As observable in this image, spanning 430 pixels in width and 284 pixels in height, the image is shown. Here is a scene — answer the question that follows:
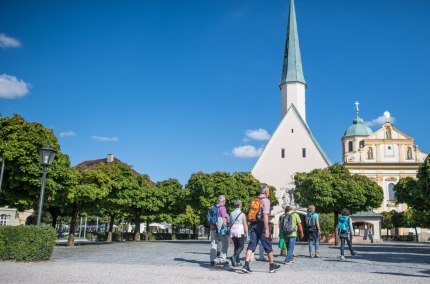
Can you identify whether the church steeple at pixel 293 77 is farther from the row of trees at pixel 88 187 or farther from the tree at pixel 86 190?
the tree at pixel 86 190

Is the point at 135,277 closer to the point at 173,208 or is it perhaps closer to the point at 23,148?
the point at 23,148

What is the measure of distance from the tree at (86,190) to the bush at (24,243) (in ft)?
32.9

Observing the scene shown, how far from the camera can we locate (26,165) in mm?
20047

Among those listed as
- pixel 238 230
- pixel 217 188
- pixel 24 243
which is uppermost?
pixel 217 188

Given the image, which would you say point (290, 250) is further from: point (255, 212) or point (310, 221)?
point (310, 221)

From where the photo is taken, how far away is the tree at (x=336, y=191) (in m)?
29.0

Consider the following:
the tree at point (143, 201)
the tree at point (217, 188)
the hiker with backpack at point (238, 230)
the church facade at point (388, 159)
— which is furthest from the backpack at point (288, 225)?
the church facade at point (388, 159)

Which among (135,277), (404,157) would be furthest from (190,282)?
(404,157)

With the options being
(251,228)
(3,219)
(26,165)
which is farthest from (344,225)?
(3,219)

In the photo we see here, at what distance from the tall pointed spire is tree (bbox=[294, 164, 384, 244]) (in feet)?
88.9

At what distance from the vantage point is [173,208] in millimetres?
40688

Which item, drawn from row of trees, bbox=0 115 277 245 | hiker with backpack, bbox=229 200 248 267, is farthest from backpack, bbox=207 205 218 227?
row of trees, bbox=0 115 277 245

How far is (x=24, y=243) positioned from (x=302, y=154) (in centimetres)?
4141

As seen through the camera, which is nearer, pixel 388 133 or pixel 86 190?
pixel 86 190
